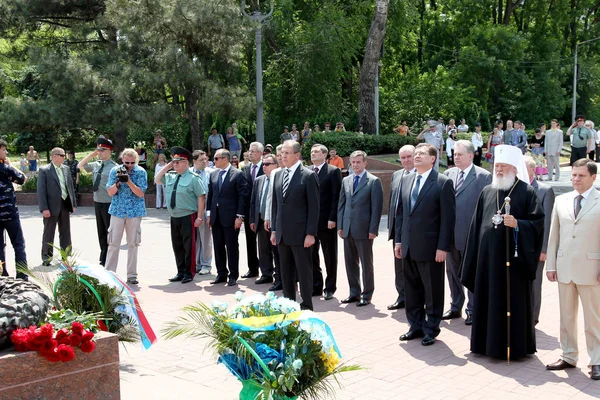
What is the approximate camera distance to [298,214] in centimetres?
817

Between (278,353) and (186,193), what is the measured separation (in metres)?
6.73

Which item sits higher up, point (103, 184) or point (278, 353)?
point (103, 184)

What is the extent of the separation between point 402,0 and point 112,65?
575 inches

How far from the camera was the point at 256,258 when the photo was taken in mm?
11062

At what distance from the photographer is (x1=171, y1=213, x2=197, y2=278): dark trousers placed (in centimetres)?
1061

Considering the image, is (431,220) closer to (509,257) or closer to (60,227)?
(509,257)

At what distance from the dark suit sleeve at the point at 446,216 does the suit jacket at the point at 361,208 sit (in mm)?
1763

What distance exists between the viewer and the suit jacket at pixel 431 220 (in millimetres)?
7172

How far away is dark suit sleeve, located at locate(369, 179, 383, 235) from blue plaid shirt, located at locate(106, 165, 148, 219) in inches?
134

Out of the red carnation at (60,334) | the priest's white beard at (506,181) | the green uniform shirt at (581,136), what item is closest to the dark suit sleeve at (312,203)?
the priest's white beard at (506,181)

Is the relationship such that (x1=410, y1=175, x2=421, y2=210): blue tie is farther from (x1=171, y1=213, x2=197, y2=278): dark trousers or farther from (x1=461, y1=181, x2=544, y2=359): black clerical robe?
(x1=171, y1=213, x2=197, y2=278): dark trousers

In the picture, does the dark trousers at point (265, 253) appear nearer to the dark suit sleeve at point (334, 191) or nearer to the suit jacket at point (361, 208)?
the dark suit sleeve at point (334, 191)

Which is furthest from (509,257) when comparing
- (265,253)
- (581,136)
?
(581,136)

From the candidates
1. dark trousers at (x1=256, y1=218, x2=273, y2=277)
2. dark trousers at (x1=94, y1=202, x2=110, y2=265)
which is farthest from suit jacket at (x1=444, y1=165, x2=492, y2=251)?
dark trousers at (x1=94, y1=202, x2=110, y2=265)
